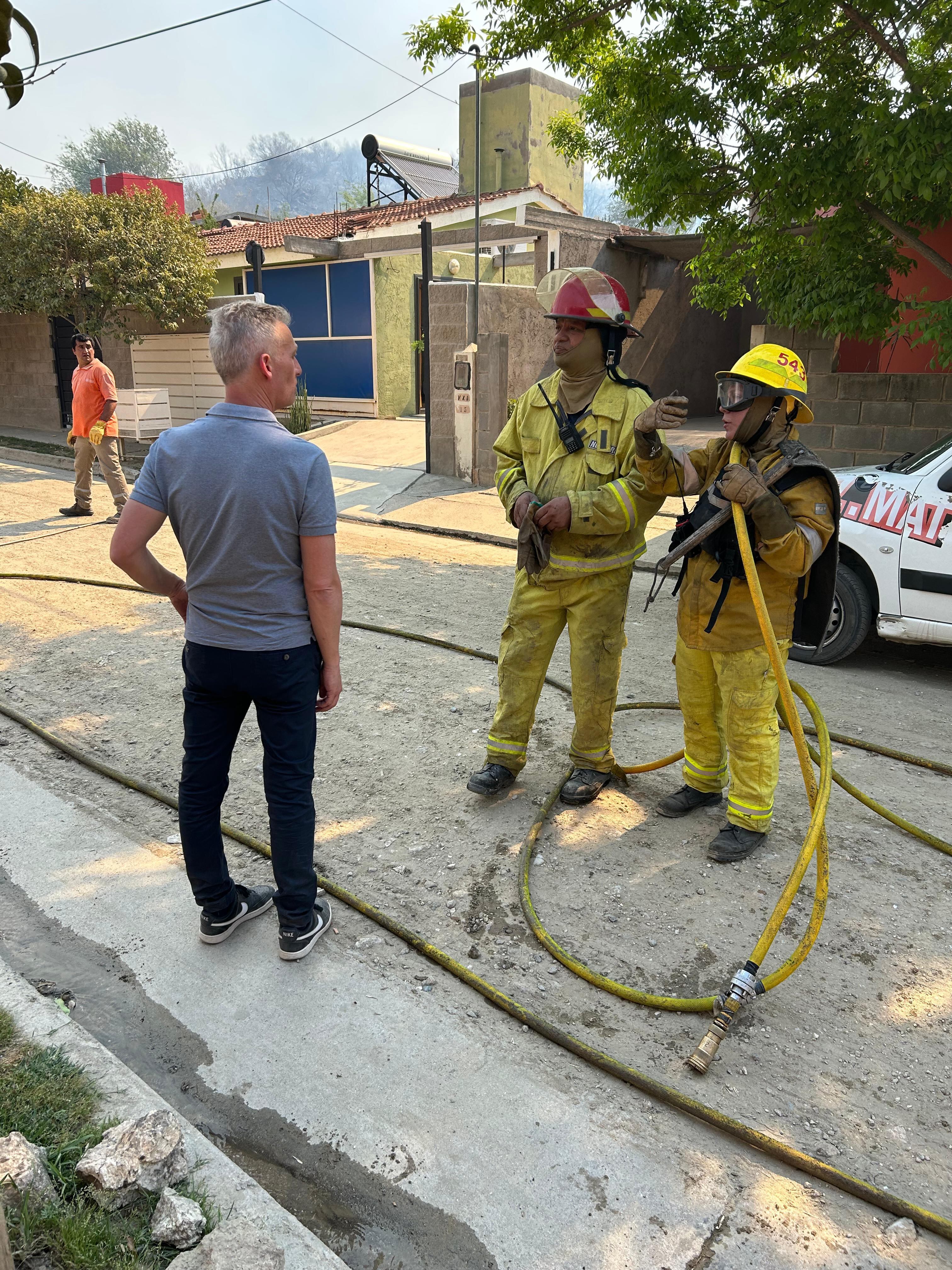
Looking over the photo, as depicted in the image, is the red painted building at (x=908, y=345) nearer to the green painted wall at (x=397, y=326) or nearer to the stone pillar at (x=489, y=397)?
the stone pillar at (x=489, y=397)

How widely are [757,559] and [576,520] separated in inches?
26.9

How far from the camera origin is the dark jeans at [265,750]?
2.65 metres

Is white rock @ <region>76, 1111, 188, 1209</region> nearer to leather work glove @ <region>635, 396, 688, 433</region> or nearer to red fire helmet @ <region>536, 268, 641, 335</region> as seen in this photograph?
leather work glove @ <region>635, 396, 688, 433</region>

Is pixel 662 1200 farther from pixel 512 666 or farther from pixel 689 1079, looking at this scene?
pixel 512 666

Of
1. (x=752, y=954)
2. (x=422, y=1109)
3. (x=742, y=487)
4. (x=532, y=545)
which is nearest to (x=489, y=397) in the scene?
(x=532, y=545)

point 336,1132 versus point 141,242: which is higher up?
point 141,242

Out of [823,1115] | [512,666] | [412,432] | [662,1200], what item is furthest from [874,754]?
[412,432]

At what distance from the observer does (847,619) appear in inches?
225

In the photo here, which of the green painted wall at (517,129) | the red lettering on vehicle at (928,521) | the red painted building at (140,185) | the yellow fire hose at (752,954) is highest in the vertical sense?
the green painted wall at (517,129)

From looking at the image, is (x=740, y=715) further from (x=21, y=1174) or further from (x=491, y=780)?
(x=21, y=1174)

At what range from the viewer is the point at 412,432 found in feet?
53.2

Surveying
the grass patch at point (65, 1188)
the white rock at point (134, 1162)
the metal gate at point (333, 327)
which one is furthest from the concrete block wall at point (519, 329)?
the white rock at point (134, 1162)

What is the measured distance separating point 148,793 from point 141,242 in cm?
1464

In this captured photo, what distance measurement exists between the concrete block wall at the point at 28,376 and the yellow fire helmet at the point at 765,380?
62.0 feet
